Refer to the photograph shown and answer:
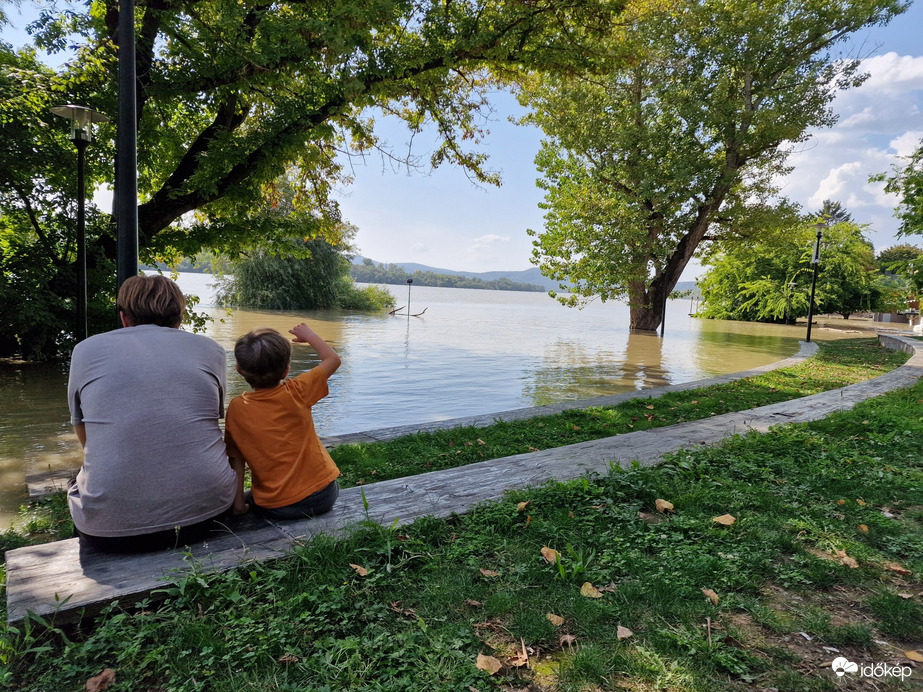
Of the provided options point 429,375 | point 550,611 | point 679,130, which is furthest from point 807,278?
point 550,611

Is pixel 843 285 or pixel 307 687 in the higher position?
pixel 843 285

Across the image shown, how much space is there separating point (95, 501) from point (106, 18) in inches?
387

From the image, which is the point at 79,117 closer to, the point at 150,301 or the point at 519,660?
the point at 150,301

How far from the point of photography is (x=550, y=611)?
2.42 meters

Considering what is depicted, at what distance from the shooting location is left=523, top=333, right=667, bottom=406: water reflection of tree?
10.7 meters

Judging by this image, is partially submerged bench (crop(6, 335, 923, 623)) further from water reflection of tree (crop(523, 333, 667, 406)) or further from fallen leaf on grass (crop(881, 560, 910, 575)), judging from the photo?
water reflection of tree (crop(523, 333, 667, 406))

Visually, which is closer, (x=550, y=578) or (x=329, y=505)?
(x=550, y=578)

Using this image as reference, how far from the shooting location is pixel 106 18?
8.88 metres

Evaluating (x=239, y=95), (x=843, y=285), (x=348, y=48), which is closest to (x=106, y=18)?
(x=239, y=95)

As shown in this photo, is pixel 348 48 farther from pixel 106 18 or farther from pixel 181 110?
pixel 181 110

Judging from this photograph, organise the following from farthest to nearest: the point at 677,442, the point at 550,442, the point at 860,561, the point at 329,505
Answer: the point at 550,442 → the point at 677,442 → the point at 329,505 → the point at 860,561

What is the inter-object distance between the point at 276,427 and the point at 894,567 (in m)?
3.32

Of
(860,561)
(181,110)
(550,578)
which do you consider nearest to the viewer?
(550,578)

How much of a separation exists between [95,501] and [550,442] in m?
4.38
